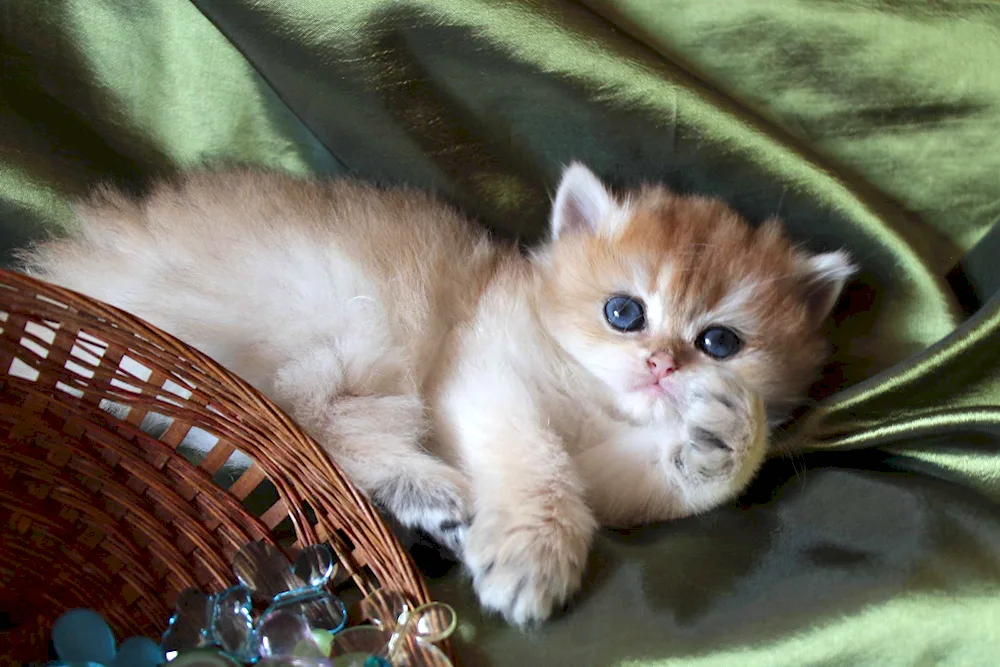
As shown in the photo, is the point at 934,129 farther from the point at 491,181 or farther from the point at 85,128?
the point at 85,128

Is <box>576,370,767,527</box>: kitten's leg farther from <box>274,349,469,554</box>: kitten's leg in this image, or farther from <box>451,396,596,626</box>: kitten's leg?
<box>274,349,469,554</box>: kitten's leg

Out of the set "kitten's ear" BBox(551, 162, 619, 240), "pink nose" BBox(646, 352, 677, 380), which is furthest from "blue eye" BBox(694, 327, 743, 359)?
"kitten's ear" BBox(551, 162, 619, 240)

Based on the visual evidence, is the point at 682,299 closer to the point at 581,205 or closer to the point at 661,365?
the point at 661,365

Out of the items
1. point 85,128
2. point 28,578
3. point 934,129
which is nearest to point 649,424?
point 934,129

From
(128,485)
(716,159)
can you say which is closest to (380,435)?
(128,485)

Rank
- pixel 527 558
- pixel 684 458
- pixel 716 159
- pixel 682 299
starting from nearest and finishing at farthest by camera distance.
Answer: pixel 527 558
pixel 684 458
pixel 682 299
pixel 716 159

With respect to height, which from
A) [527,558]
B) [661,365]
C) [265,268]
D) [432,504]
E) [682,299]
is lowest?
[527,558]
